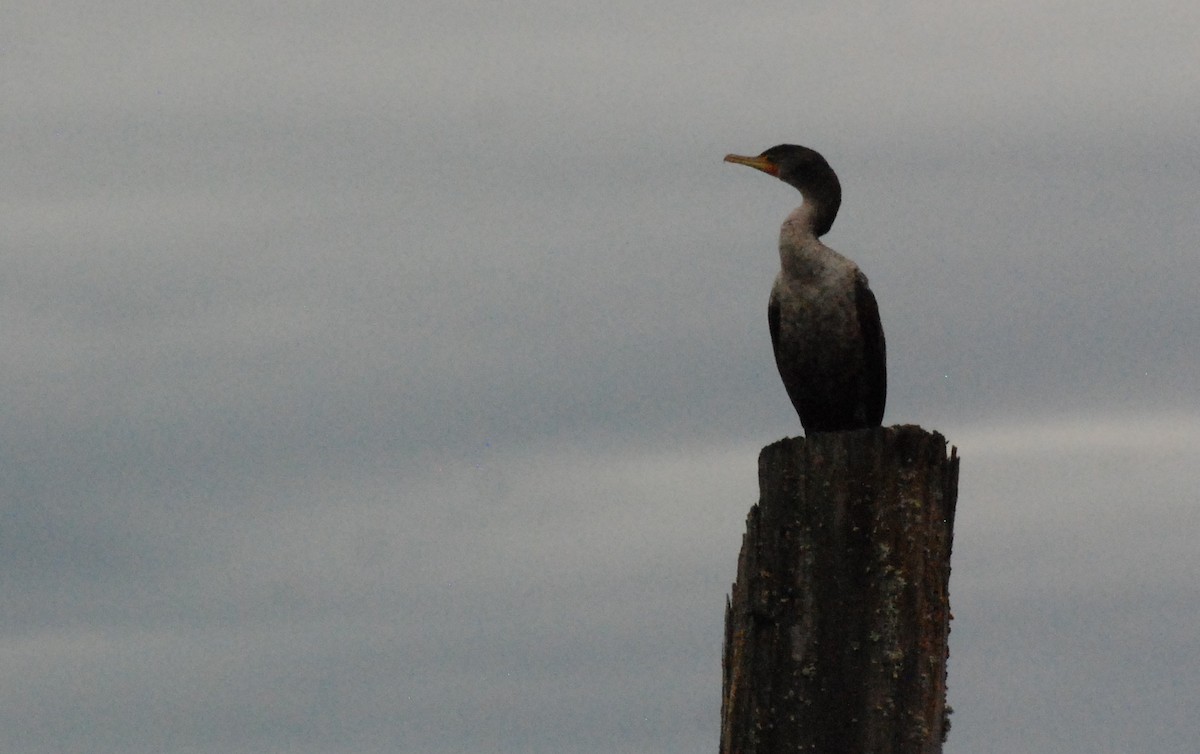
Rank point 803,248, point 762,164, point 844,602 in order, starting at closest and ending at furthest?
point 844,602 → point 803,248 → point 762,164

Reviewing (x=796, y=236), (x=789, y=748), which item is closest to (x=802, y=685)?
(x=789, y=748)

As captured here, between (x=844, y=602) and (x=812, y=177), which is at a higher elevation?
(x=812, y=177)

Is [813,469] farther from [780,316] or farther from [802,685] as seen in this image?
[780,316]

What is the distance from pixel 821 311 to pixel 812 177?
2.78ft

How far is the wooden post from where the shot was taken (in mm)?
5637

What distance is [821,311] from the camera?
10.6 m

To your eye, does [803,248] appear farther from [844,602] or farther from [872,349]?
[844,602]

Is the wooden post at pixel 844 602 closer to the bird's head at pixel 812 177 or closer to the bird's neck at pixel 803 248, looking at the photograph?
the bird's neck at pixel 803 248

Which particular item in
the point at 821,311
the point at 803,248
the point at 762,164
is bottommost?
the point at 821,311

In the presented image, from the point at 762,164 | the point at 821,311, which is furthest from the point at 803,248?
the point at 762,164

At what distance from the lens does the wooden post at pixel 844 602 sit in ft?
18.5

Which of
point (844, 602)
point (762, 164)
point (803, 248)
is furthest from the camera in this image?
point (762, 164)

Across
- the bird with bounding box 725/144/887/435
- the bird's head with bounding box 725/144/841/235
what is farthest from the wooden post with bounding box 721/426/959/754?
the bird's head with bounding box 725/144/841/235

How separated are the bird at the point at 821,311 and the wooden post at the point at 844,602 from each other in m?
4.61
